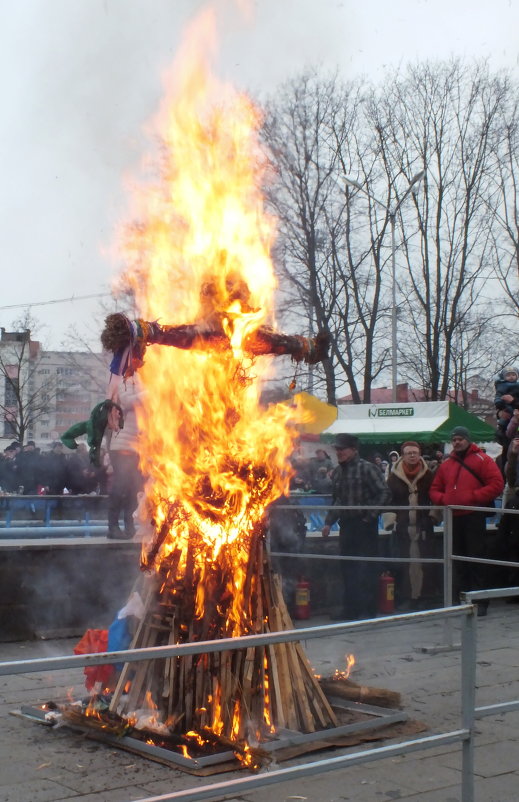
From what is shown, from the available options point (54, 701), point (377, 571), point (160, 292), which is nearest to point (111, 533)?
point (377, 571)

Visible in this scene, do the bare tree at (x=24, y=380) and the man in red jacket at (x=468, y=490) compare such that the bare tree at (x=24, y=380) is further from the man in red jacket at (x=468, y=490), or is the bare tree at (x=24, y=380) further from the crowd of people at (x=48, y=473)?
the man in red jacket at (x=468, y=490)

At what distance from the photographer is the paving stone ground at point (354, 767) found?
15.1 feet

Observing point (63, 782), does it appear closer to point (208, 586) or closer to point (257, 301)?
point (208, 586)

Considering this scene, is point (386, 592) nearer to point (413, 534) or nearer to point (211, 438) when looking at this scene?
point (413, 534)

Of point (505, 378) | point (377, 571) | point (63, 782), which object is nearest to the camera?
point (63, 782)

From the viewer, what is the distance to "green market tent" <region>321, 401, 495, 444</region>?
23.2 meters

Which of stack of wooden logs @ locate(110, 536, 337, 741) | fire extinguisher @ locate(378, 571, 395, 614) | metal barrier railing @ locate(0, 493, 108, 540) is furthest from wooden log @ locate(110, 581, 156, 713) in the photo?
metal barrier railing @ locate(0, 493, 108, 540)

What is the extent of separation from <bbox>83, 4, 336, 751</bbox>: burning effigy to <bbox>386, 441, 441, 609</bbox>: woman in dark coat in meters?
4.05

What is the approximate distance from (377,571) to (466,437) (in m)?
1.72

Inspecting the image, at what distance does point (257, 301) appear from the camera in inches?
239

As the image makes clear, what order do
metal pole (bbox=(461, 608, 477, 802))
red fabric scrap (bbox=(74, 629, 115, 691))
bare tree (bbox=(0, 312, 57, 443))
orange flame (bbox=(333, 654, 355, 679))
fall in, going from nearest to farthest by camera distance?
metal pole (bbox=(461, 608, 477, 802)) → red fabric scrap (bbox=(74, 629, 115, 691)) → orange flame (bbox=(333, 654, 355, 679)) → bare tree (bbox=(0, 312, 57, 443))

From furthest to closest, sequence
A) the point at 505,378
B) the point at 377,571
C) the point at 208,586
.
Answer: the point at 505,378 → the point at 377,571 → the point at 208,586

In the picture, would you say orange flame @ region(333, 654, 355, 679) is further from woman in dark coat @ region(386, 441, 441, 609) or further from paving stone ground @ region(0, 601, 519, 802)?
woman in dark coat @ region(386, 441, 441, 609)

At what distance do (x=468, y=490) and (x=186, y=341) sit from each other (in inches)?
204
